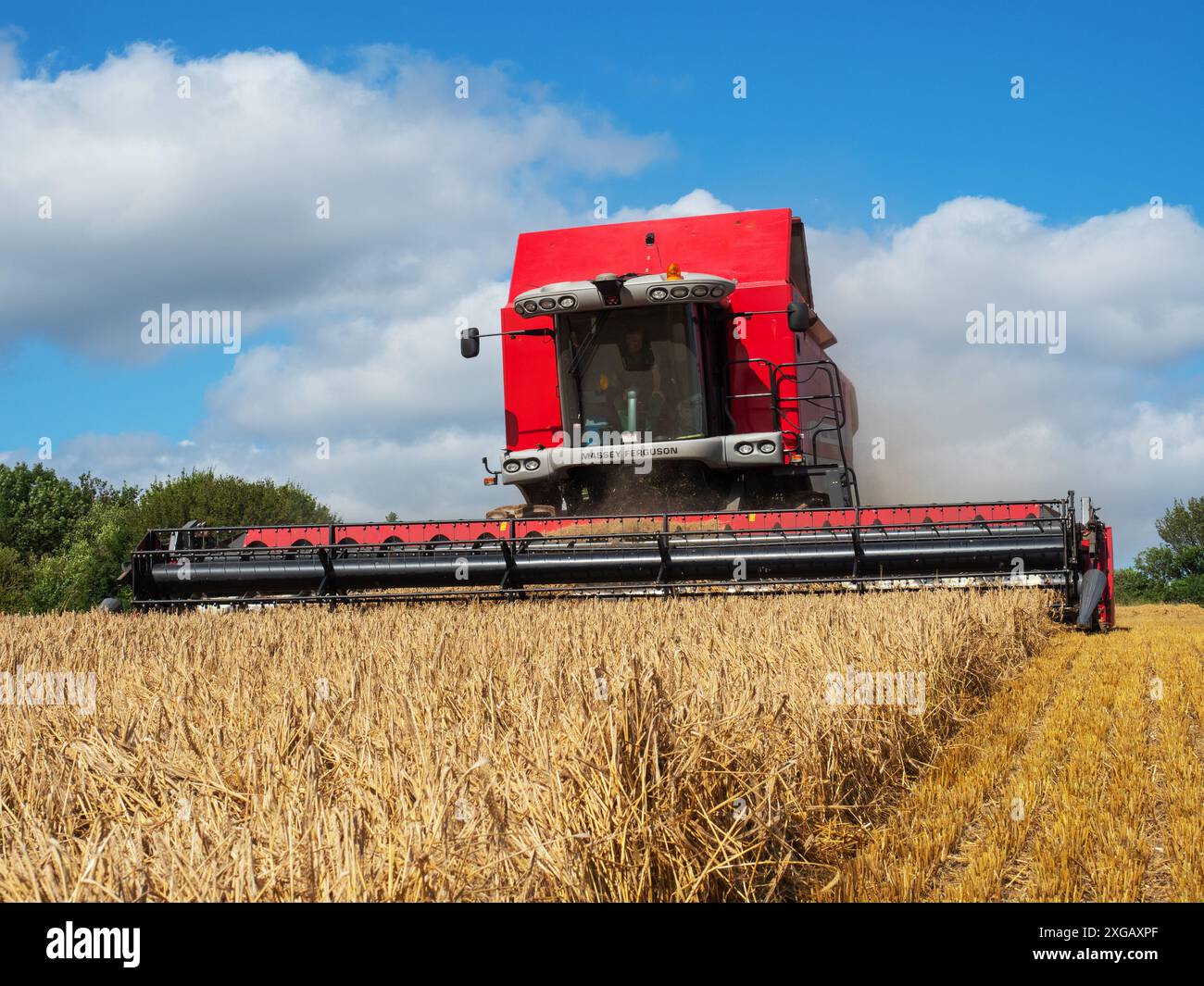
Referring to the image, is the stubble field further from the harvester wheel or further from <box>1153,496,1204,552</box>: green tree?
<box>1153,496,1204,552</box>: green tree

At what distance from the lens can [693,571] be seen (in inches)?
324

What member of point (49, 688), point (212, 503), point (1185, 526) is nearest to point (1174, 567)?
point (1185, 526)

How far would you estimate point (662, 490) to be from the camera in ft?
32.0

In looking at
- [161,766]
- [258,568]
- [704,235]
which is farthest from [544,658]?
[704,235]

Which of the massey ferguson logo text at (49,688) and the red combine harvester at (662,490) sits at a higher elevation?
the red combine harvester at (662,490)

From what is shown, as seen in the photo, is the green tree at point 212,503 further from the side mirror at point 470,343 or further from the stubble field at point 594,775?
the stubble field at point 594,775
